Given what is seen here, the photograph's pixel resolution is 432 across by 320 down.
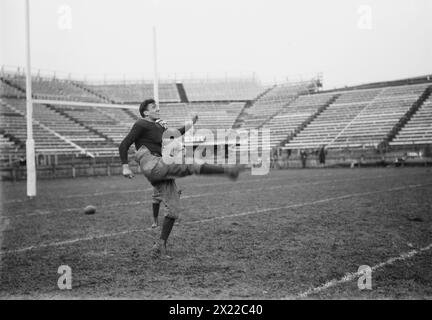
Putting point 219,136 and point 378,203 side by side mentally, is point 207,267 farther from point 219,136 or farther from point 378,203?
point 219,136

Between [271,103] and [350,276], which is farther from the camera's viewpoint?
[271,103]

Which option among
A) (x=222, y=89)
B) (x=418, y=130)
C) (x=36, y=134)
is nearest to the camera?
(x=418, y=130)

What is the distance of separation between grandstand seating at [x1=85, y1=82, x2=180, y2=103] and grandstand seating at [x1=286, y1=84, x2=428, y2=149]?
42.0 feet

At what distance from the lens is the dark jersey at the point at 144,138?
16.5 ft

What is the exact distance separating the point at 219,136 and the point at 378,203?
20628 millimetres

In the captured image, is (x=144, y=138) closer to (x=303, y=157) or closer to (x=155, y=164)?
(x=155, y=164)

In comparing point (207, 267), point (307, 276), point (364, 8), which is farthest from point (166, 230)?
point (364, 8)

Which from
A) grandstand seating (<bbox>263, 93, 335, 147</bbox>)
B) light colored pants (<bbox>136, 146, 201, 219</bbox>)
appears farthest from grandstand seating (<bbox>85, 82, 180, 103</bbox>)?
light colored pants (<bbox>136, 146, 201, 219</bbox>)

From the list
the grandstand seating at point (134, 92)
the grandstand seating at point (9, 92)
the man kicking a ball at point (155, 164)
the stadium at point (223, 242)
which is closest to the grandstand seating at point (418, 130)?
the stadium at point (223, 242)

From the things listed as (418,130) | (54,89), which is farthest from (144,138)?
(54,89)

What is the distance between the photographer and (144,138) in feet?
16.8

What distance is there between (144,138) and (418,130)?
75.6ft

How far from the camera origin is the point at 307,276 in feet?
13.0

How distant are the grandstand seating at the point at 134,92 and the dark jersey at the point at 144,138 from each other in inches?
1244
